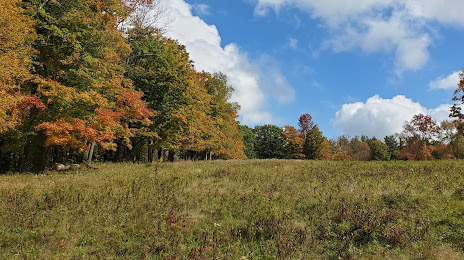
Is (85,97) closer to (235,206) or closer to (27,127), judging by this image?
(27,127)

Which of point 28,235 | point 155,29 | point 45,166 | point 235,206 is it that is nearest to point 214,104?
point 155,29

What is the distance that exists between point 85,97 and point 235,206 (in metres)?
10.7

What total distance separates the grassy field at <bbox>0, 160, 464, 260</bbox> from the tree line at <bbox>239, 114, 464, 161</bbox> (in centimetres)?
4601

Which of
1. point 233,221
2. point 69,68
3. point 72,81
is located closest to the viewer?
point 233,221

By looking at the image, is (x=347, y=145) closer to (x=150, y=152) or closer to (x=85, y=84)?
(x=150, y=152)

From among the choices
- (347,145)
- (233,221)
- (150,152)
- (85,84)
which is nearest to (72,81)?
(85,84)

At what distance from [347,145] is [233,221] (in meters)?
92.1

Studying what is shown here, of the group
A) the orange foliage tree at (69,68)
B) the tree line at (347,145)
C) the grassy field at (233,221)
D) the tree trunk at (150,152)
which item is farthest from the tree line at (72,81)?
the tree line at (347,145)

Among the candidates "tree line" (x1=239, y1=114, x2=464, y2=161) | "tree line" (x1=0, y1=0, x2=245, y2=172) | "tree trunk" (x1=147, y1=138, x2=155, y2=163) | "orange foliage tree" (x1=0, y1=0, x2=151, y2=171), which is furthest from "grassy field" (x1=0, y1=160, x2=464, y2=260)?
"tree line" (x1=239, y1=114, x2=464, y2=161)

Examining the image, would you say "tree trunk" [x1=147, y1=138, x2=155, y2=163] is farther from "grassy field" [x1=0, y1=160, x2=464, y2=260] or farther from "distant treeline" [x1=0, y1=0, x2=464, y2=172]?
"grassy field" [x1=0, y1=160, x2=464, y2=260]

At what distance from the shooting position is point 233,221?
25.1 ft

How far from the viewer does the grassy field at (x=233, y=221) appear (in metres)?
5.89

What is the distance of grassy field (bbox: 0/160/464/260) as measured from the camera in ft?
19.3

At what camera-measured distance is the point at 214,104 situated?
130 feet
